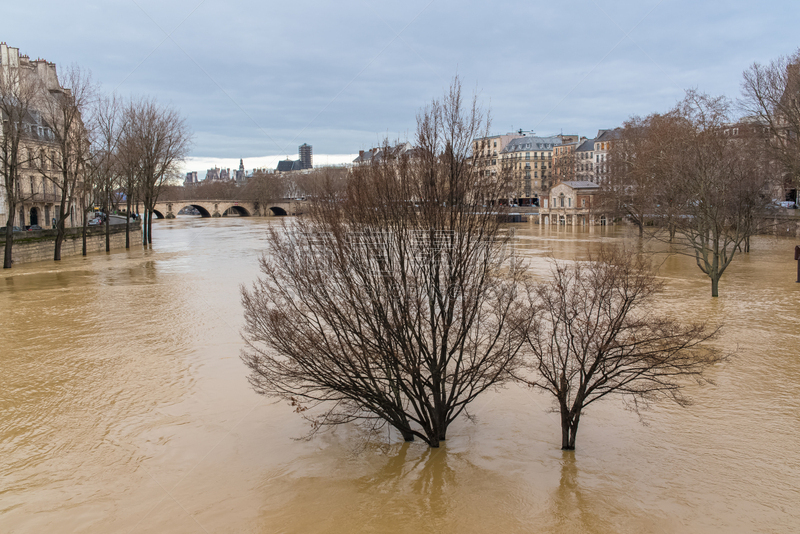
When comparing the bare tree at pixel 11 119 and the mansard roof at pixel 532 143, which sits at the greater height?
the mansard roof at pixel 532 143

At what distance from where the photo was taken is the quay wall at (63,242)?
3900 centimetres

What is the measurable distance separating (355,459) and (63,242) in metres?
40.4

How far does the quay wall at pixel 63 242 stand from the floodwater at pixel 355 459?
23244 millimetres

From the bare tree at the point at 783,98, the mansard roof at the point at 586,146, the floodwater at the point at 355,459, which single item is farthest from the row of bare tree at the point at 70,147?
the mansard roof at the point at 586,146

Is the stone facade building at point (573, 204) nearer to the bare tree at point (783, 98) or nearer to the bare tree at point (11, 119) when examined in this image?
the bare tree at point (783, 98)

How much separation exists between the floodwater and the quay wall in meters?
23.2

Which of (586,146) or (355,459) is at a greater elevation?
(586,146)

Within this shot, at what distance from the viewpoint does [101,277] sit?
34750 mm

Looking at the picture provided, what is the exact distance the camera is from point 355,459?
11.5 meters

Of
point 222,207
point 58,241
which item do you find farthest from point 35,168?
point 222,207

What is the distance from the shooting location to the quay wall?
128 feet

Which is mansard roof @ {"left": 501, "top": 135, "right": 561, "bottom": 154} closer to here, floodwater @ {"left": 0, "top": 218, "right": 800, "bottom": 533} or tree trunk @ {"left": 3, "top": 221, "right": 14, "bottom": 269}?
tree trunk @ {"left": 3, "top": 221, "right": 14, "bottom": 269}

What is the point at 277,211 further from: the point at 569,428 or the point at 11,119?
the point at 569,428

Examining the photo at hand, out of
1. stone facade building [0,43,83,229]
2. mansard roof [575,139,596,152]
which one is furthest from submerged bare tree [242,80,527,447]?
mansard roof [575,139,596,152]
